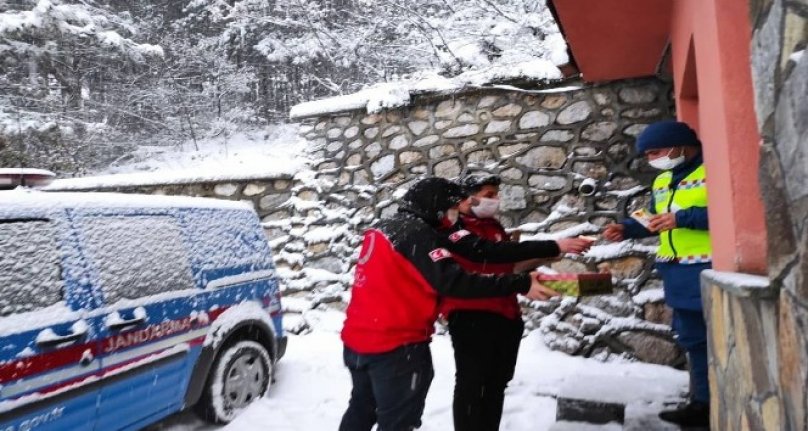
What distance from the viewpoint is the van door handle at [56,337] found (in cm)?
246

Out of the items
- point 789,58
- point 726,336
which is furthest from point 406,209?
point 789,58

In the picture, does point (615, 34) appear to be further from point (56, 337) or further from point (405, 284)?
point (56, 337)

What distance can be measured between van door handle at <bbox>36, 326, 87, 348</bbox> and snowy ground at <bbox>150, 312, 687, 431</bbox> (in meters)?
1.18

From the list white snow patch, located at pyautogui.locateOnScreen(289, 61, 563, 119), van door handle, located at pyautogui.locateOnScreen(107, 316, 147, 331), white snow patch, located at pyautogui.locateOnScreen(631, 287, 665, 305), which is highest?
white snow patch, located at pyautogui.locateOnScreen(289, 61, 563, 119)

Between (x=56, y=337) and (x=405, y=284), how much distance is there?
1.73 metres

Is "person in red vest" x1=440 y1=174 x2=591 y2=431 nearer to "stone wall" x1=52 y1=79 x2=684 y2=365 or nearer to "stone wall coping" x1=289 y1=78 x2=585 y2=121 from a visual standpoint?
"stone wall" x1=52 y1=79 x2=684 y2=365

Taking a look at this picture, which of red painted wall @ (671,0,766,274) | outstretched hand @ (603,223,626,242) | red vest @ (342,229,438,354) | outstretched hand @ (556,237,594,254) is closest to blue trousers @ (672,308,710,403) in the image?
outstretched hand @ (603,223,626,242)

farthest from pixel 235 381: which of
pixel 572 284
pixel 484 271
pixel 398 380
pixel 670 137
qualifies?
pixel 670 137

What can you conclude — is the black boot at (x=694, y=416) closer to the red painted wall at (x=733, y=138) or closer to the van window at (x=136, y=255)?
the red painted wall at (x=733, y=138)

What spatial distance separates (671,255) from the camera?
2.80 m

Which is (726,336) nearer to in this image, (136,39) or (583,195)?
(583,195)

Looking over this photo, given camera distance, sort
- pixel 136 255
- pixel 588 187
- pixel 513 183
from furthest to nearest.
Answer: pixel 513 183 → pixel 588 187 → pixel 136 255

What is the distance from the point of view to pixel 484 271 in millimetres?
2730

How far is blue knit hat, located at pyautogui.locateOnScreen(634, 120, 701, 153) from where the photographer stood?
2750 mm
